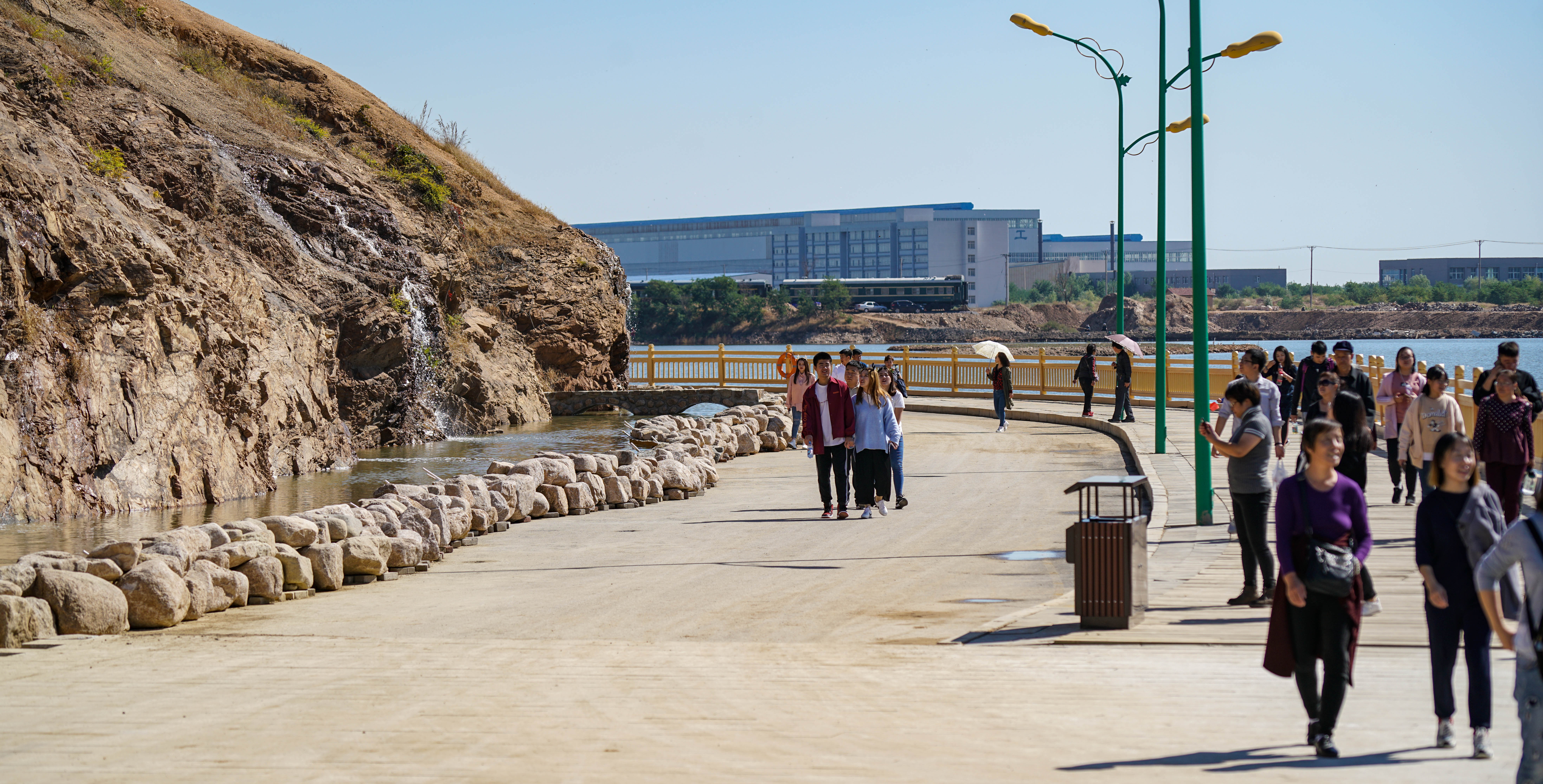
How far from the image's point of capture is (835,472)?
15102 mm

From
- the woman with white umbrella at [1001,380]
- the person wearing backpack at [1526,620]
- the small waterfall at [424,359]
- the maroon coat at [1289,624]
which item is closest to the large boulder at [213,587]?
the maroon coat at [1289,624]

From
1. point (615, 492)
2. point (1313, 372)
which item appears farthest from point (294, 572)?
point (1313, 372)

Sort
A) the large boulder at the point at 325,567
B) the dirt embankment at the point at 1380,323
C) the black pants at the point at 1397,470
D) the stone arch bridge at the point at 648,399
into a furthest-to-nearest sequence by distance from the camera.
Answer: the dirt embankment at the point at 1380,323 < the stone arch bridge at the point at 648,399 < the black pants at the point at 1397,470 < the large boulder at the point at 325,567

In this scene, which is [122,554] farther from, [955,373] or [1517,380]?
[955,373]

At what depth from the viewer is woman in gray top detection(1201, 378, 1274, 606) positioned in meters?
8.65

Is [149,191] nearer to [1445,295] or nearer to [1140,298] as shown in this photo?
[1140,298]

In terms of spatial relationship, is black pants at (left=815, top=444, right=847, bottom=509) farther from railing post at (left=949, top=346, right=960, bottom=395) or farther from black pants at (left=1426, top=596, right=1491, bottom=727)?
railing post at (left=949, top=346, right=960, bottom=395)

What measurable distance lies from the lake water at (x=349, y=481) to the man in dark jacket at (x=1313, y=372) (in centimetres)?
1134

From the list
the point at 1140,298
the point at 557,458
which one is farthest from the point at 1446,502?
the point at 1140,298

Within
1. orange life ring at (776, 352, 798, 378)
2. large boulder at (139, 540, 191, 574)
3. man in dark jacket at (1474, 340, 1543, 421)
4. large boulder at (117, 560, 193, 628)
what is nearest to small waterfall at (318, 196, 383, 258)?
orange life ring at (776, 352, 798, 378)

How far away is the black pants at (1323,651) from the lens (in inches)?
220

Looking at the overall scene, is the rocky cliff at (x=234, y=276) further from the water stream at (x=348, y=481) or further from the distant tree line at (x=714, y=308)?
the distant tree line at (x=714, y=308)

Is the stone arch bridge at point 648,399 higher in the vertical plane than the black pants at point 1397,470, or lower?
lower

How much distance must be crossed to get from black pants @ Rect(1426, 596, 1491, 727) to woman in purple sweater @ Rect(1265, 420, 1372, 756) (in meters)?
0.31
